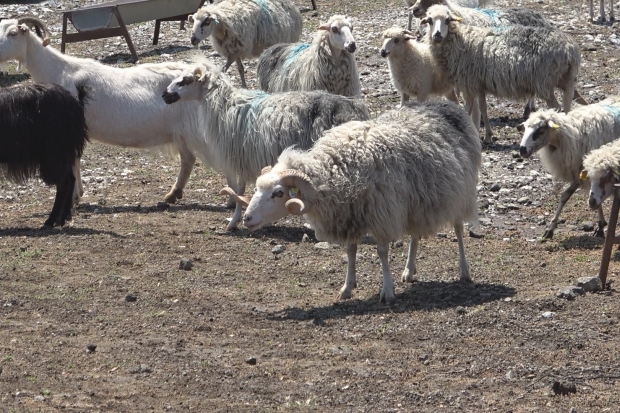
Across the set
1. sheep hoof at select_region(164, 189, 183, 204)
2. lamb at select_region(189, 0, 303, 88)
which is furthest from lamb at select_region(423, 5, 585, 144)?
sheep hoof at select_region(164, 189, 183, 204)

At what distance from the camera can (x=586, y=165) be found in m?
8.55

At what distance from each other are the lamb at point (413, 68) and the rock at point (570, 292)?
608cm

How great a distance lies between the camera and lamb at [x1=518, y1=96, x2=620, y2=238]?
9766mm

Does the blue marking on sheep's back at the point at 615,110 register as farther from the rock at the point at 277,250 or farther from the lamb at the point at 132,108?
the lamb at the point at 132,108

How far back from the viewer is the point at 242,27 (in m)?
15.5

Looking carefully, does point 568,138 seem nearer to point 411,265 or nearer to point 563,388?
point 411,265

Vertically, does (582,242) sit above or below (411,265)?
below

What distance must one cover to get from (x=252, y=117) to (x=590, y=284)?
3.49 metres

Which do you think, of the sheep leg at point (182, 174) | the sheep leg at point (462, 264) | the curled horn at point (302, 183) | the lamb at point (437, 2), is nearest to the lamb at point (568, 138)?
the sheep leg at point (462, 264)

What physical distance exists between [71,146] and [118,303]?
8.51ft

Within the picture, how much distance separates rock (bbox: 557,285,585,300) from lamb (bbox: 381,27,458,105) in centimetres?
608

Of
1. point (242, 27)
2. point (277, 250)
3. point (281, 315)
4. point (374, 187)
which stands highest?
point (374, 187)

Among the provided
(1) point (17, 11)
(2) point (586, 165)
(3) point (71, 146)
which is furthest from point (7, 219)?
(1) point (17, 11)

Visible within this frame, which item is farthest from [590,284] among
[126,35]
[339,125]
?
[126,35]
